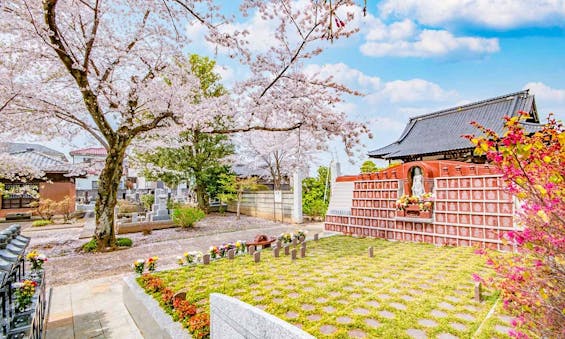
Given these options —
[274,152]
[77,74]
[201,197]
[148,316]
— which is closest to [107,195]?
[77,74]

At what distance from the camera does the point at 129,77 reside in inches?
336

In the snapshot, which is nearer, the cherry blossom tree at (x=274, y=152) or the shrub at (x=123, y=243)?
the shrub at (x=123, y=243)

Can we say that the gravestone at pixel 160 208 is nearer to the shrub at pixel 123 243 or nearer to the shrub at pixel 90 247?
the shrub at pixel 123 243

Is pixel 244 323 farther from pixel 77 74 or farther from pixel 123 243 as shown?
pixel 123 243

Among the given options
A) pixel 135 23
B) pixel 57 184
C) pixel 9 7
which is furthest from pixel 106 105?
pixel 57 184

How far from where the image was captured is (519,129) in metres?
1.55

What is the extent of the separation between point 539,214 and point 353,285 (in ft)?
10.7

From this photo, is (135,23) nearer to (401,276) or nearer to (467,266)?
(401,276)

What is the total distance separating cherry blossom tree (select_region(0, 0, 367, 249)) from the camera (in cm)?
A: 574

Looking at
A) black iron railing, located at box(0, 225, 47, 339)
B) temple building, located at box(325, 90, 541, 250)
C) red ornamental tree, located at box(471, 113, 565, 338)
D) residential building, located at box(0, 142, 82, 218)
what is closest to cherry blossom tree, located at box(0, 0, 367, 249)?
temple building, located at box(325, 90, 541, 250)

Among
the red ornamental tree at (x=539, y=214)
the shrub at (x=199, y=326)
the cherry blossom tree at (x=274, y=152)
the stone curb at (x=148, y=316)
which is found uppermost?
the cherry blossom tree at (x=274, y=152)

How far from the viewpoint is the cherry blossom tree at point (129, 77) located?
18.8 ft

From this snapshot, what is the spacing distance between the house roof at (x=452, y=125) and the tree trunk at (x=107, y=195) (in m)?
11.2

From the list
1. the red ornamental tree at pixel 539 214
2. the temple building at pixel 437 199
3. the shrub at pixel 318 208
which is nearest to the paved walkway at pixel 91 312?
the red ornamental tree at pixel 539 214
